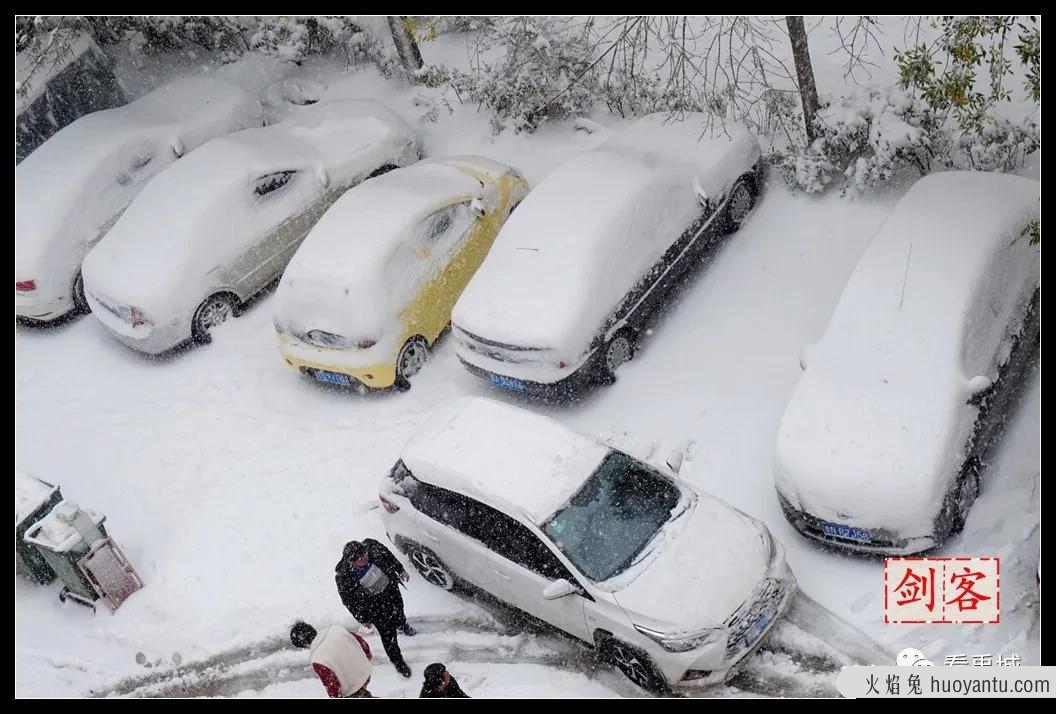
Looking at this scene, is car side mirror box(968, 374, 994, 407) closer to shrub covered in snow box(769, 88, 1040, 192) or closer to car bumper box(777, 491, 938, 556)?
car bumper box(777, 491, 938, 556)

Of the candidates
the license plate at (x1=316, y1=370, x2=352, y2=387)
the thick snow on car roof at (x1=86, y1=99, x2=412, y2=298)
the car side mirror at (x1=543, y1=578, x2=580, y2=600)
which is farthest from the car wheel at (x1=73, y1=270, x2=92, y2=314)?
the car side mirror at (x1=543, y1=578, x2=580, y2=600)

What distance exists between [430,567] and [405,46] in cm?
811

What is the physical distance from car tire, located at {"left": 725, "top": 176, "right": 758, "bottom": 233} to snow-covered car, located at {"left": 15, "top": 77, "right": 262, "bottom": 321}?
21.7 ft

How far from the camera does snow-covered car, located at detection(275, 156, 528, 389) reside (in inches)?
382

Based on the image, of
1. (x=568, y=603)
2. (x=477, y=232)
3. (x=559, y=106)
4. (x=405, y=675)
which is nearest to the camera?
(x=568, y=603)

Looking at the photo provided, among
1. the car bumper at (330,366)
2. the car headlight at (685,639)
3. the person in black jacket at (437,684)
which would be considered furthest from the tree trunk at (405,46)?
the person in black jacket at (437,684)

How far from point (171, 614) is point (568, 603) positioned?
355 centimetres

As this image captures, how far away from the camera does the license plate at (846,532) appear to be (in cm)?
746


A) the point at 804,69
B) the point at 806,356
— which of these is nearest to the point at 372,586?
the point at 806,356

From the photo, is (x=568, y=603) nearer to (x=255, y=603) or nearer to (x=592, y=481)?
(x=592, y=481)

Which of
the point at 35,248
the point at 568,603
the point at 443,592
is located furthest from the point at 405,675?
the point at 35,248

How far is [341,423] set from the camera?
32.4 ft

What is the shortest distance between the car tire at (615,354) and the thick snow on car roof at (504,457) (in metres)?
1.56
